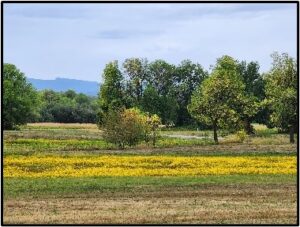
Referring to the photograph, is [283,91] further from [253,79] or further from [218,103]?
[253,79]

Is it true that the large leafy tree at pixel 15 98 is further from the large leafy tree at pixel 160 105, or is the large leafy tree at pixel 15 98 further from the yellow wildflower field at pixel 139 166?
the yellow wildflower field at pixel 139 166

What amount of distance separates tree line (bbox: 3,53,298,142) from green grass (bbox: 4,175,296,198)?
122ft

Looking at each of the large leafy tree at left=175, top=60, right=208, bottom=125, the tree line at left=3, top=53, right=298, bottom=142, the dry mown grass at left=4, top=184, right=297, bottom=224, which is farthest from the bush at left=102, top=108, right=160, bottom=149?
the large leafy tree at left=175, top=60, right=208, bottom=125

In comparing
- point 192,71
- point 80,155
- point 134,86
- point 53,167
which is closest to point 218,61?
point 134,86

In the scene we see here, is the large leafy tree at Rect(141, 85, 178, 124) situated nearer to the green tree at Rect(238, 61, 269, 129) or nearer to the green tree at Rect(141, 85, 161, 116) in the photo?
the green tree at Rect(141, 85, 161, 116)

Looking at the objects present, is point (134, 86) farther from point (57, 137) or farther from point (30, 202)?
point (30, 202)

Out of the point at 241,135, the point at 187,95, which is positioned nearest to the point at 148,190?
the point at 241,135

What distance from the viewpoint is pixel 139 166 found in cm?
4269

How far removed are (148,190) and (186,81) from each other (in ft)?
360

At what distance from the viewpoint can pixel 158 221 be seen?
69.2 ft

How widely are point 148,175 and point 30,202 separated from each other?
39.9 feet

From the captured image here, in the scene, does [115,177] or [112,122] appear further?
[112,122]

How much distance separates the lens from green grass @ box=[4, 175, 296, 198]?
29.2 meters

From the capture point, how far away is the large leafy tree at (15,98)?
97.4 m
